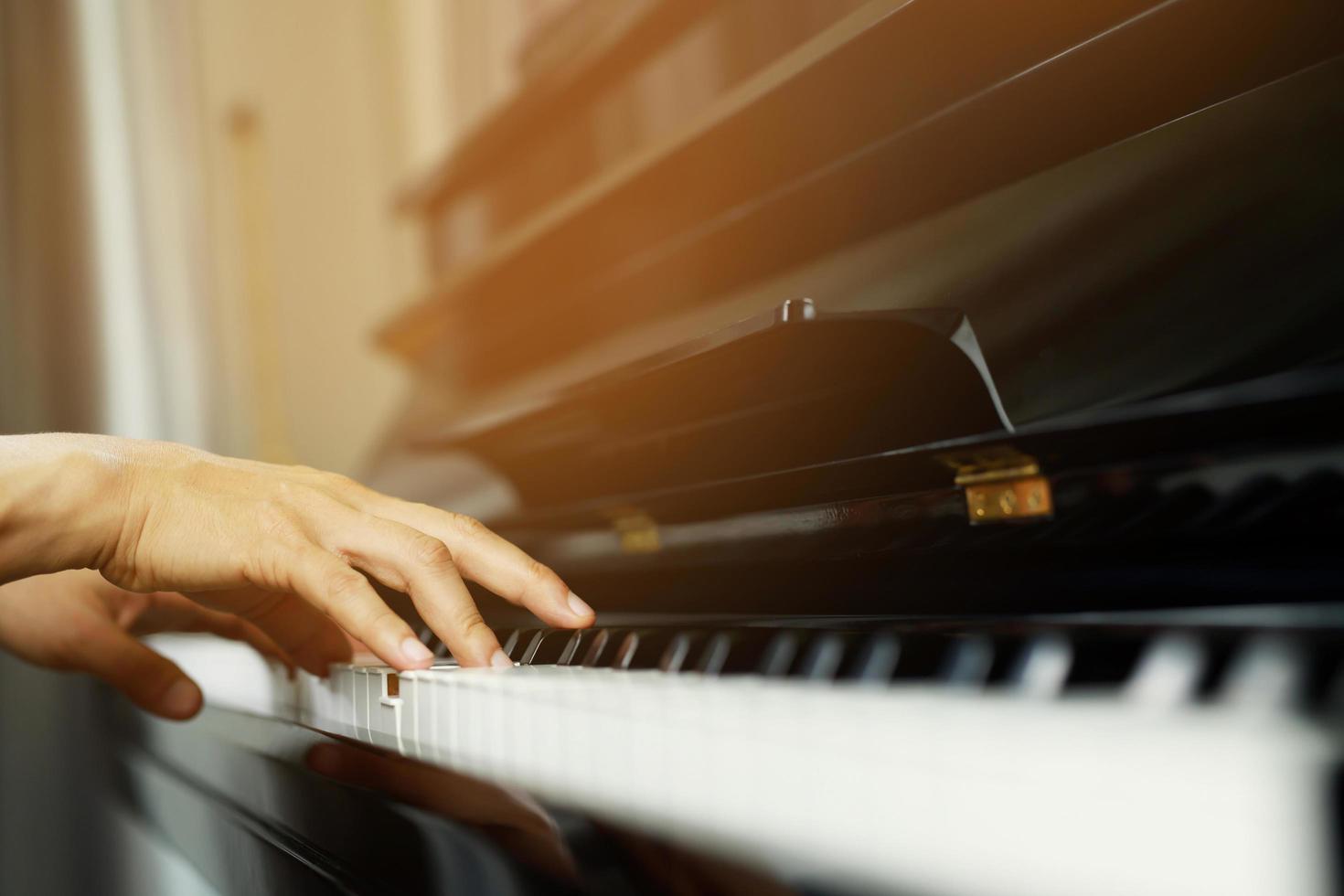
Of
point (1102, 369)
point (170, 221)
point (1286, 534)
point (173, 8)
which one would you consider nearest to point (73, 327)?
point (170, 221)

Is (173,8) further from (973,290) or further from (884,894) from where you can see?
(884,894)

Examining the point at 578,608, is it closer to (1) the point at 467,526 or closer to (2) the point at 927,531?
(1) the point at 467,526

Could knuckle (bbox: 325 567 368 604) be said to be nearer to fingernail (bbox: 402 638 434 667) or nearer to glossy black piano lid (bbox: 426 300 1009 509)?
fingernail (bbox: 402 638 434 667)

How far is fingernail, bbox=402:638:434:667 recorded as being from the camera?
1.81 ft

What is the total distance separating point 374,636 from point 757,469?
0.93 ft

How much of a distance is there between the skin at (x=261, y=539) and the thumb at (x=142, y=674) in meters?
0.24

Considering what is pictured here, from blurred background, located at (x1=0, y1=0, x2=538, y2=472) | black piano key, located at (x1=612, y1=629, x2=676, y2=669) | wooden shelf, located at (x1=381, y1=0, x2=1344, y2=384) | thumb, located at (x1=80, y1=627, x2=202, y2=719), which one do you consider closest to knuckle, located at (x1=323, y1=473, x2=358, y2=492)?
black piano key, located at (x1=612, y1=629, x2=676, y2=669)

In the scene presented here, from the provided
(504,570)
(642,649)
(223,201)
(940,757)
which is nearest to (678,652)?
(642,649)

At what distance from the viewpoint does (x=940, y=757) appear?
0.29 m

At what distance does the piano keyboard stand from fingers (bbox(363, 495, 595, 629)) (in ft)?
0.25

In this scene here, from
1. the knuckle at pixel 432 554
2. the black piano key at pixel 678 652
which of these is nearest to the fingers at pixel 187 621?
the knuckle at pixel 432 554

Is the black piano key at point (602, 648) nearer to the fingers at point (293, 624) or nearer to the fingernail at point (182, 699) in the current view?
the fingers at point (293, 624)

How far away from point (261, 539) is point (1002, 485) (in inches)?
17.3

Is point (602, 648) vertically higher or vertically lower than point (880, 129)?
lower
